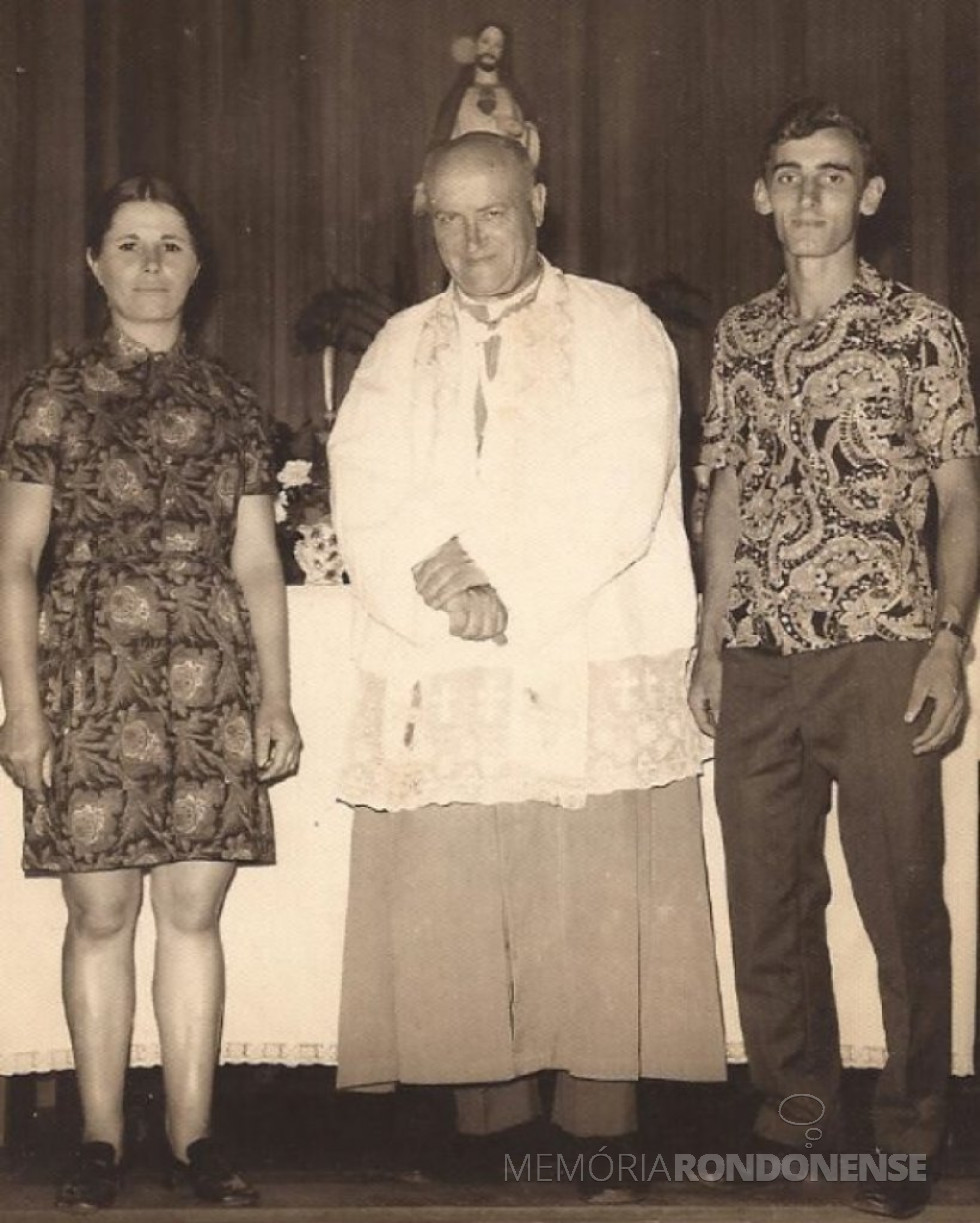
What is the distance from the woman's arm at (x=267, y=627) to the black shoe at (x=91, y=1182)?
65 cm

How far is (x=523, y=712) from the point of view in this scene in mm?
2658

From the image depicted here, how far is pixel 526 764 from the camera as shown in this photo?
104 inches

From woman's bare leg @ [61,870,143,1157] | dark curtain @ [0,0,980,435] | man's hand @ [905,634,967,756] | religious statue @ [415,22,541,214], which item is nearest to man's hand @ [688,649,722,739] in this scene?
man's hand @ [905,634,967,756]

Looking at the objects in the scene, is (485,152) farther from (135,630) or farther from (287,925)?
(287,925)

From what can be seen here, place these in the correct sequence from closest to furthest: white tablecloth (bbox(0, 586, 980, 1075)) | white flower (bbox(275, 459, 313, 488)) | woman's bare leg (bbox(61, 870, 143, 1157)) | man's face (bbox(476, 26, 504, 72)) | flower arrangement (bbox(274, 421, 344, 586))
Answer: woman's bare leg (bbox(61, 870, 143, 1157)), white tablecloth (bbox(0, 586, 980, 1075)), flower arrangement (bbox(274, 421, 344, 586)), white flower (bbox(275, 459, 313, 488)), man's face (bbox(476, 26, 504, 72))

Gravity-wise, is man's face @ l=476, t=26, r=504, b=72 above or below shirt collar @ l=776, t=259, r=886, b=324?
above

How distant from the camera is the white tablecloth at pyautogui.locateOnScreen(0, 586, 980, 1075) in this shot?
2.94 metres

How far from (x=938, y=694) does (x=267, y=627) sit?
108cm

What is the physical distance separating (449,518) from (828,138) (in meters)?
0.86

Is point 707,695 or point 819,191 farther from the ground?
point 819,191

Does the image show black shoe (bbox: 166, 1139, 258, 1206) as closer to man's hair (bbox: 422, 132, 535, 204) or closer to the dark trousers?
the dark trousers

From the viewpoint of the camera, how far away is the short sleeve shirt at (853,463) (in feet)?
8.54

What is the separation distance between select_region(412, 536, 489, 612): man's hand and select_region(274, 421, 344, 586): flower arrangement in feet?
1.56

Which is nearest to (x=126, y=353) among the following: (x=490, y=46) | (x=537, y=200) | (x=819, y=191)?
(x=537, y=200)
